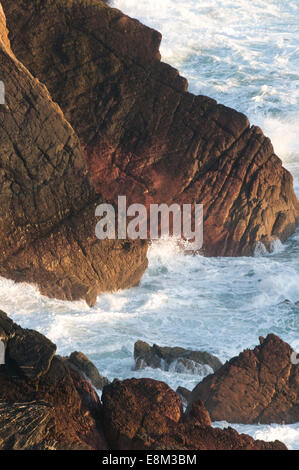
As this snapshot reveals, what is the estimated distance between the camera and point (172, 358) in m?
14.9

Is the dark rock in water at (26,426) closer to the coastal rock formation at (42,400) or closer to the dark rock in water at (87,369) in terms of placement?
the coastal rock formation at (42,400)

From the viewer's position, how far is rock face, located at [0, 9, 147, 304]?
1722 centimetres

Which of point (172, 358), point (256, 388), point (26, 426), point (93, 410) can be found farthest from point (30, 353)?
point (172, 358)

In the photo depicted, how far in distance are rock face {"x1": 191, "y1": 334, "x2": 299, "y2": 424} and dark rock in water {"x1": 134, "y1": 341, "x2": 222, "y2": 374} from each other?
1.31 metres

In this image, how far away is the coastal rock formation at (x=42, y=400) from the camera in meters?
9.70

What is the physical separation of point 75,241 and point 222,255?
16.7ft

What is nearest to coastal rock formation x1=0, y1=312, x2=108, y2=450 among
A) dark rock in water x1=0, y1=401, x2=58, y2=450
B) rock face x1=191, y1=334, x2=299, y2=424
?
dark rock in water x1=0, y1=401, x2=58, y2=450

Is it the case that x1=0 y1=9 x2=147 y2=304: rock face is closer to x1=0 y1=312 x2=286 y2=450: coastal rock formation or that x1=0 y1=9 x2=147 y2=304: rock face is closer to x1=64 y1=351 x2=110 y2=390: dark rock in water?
x1=64 y1=351 x2=110 y2=390: dark rock in water

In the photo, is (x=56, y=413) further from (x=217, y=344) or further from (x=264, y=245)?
(x=264, y=245)

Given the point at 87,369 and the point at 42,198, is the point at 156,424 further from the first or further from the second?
the point at 42,198

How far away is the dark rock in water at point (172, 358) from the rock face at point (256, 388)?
1.31 meters

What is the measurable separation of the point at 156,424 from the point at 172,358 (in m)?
4.19

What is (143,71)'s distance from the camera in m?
21.2
